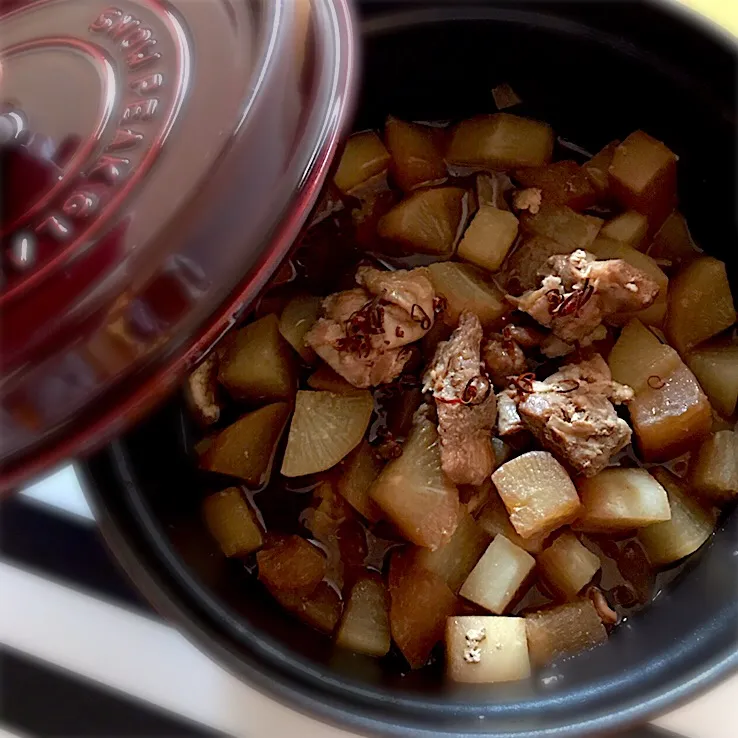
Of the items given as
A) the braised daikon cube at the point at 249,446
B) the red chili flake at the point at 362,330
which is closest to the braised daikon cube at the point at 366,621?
the braised daikon cube at the point at 249,446

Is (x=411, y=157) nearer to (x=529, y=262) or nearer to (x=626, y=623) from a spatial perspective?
(x=529, y=262)

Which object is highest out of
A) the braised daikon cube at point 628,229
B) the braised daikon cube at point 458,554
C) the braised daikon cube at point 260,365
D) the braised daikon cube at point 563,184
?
the braised daikon cube at point 563,184

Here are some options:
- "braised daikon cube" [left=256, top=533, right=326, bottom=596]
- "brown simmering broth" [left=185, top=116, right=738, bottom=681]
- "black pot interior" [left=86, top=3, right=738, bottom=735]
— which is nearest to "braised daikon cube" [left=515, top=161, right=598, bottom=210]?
"brown simmering broth" [left=185, top=116, right=738, bottom=681]

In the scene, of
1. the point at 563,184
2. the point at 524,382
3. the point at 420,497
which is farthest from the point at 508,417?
the point at 563,184

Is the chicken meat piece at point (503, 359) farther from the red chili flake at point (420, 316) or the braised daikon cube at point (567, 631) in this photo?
the braised daikon cube at point (567, 631)

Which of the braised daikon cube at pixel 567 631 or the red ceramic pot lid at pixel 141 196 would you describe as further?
the braised daikon cube at pixel 567 631

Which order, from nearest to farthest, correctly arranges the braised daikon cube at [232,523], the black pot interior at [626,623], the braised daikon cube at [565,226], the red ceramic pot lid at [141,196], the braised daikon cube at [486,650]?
the red ceramic pot lid at [141,196] → the black pot interior at [626,623] → the braised daikon cube at [486,650] → the braised daikon cube at [232,523] → the braised daikon cube at [565,226]

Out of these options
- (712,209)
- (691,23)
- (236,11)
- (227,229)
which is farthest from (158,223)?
(712,209)
